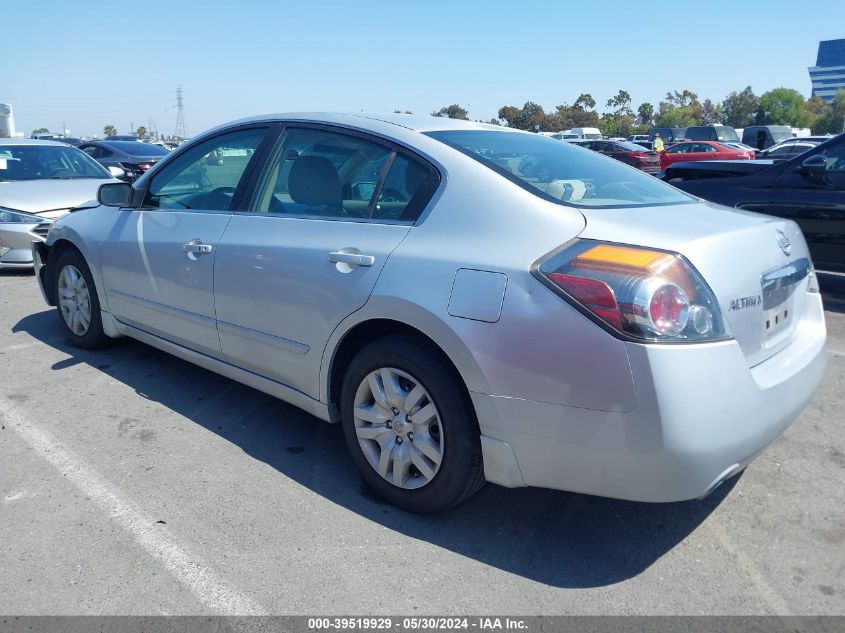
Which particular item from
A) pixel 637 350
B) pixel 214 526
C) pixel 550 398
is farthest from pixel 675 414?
pixel 214 526

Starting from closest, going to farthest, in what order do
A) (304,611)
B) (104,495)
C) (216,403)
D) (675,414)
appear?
1. (675,414)
2. (304,611)
3. (104,495)
4. (216,403)

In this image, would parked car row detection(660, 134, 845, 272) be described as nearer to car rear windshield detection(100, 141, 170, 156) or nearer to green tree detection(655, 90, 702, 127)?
car rear windshield detection(100, 141, 170, 156)

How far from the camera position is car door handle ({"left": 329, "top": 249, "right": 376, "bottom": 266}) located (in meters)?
2.93

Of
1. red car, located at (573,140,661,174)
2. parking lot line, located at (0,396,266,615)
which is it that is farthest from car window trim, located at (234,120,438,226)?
red car, located at (573,140,661,174)

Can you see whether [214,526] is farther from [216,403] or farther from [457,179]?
[457,179]

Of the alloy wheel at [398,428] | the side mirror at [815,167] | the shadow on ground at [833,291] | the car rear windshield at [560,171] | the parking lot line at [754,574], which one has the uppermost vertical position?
the car rear windshield at [560,171]

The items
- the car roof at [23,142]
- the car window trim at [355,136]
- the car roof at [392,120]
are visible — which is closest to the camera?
the car window trim at [355,136]

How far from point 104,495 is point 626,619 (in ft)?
7.38

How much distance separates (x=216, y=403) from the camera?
4.18 metres

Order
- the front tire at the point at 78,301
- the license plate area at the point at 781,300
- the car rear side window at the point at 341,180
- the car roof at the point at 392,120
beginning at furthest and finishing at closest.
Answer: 1. the front tire at the point at 78,301
2. the car roof at the point at 392,120
3. the car rear side window at the point at 341,180
4. the license plate area at the point at 781,300

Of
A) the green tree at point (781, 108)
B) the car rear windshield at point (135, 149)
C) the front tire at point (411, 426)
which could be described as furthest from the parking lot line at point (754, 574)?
the green tree at point (781, 108)

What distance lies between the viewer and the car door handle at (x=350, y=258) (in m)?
2.93

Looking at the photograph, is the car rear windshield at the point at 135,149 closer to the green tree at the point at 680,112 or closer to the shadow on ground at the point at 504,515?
the shadow on ground at the point at 504,515

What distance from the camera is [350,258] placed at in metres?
2.99
